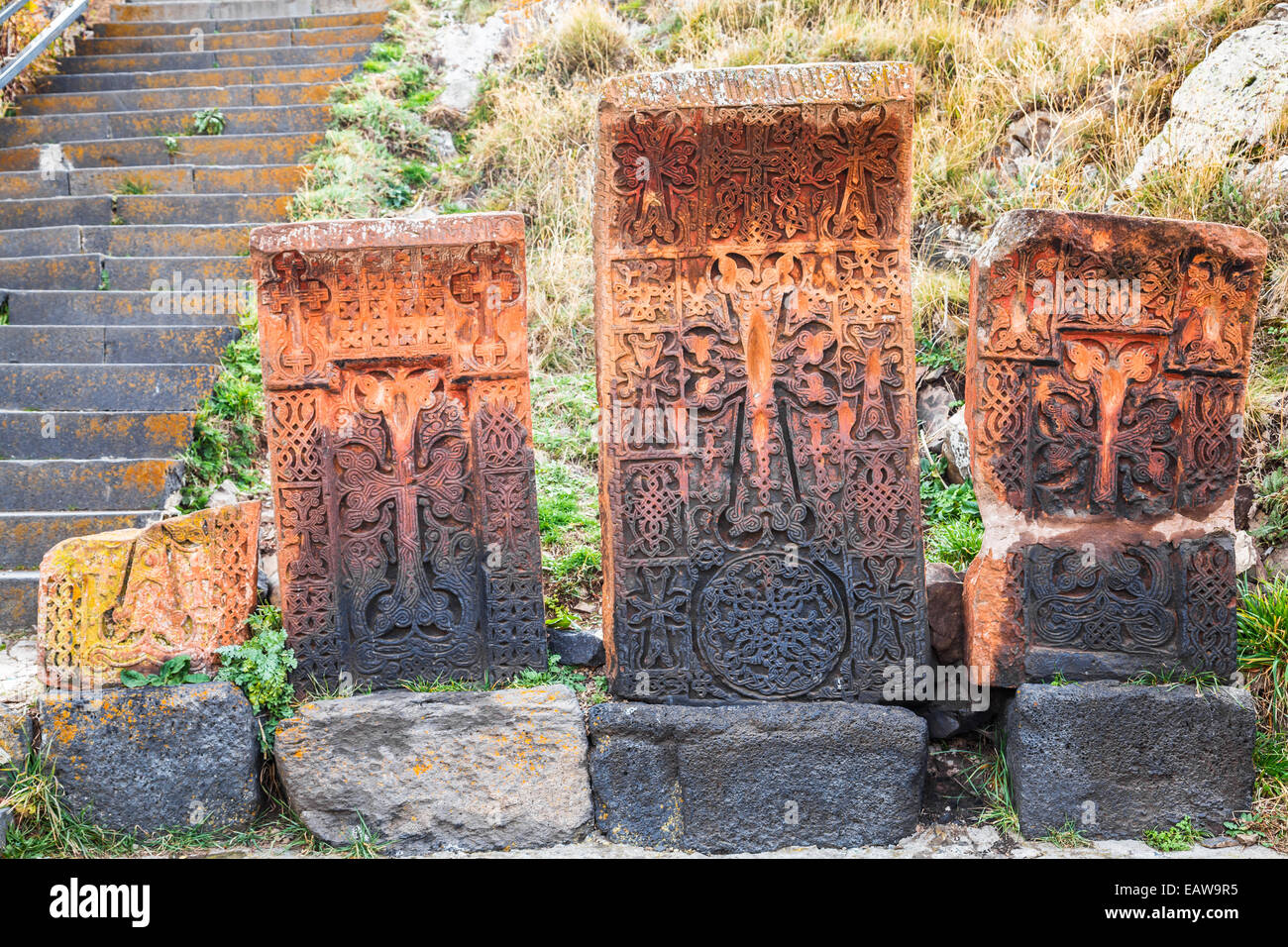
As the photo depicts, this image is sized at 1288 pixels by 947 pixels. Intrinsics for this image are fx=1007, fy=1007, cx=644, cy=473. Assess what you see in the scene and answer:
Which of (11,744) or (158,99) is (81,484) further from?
(158,99)

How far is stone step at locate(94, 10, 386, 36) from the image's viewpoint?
8484 millimetres

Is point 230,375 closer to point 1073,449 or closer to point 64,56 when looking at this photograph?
point 1073,449

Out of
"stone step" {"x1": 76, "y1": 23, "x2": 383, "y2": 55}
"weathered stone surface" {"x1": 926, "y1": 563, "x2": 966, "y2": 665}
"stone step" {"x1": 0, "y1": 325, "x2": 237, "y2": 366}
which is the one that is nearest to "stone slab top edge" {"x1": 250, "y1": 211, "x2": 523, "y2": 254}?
"weathered stone surface" {"x1": 926, "y1": 563, "x2": 966, "y2": 665}

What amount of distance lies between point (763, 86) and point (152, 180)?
16.2 feet

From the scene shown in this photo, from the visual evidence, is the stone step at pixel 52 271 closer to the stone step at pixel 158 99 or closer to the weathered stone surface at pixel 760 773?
the stone step at pixel 158 99

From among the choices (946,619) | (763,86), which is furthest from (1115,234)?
(946,619)

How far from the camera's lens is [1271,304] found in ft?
14.8

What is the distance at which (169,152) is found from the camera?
675 cm

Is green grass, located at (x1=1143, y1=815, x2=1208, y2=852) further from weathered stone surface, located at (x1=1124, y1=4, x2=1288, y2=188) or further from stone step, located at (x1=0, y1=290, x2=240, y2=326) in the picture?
stone step, located at (x1=0, y1=290, x2=240, y2=326)

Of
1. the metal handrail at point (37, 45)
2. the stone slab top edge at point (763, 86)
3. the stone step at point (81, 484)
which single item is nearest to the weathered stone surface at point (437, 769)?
the stone step at point (81, 484)

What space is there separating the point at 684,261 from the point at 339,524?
1.35 metres

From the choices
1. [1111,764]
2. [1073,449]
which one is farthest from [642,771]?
[1073,449]

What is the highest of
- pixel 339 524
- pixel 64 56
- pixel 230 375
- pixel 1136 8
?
pixel 64 56

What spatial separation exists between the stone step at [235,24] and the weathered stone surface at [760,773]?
7836 millimetres
